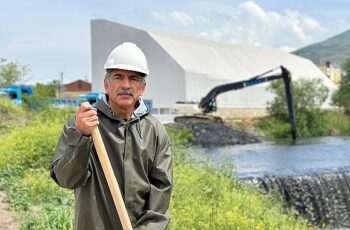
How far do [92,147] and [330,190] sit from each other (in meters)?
11.3

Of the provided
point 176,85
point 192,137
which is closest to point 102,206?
point 192,137

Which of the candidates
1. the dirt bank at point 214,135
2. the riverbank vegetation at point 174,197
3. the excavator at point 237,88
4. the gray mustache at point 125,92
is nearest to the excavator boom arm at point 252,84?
the excavator at point 237,88

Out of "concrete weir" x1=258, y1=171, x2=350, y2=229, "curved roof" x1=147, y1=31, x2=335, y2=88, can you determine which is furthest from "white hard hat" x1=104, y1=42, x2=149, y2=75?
"curved roof" x1=147, y1=31, x2=335, y2=88

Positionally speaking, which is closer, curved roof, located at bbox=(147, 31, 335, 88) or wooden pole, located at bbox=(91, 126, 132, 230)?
wooden pole, located at bbox=(91, 126, 132, 230)

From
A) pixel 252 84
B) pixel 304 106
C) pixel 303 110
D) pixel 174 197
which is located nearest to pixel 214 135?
pixel 252 84

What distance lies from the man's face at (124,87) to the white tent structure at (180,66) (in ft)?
155

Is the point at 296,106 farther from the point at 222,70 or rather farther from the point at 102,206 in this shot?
the point at 102,206

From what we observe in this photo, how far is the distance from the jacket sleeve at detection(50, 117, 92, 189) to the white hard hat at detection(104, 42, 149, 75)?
0.31 metres

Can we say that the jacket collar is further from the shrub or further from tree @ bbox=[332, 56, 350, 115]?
tree @ bbox=[332, 56, 350, 115]

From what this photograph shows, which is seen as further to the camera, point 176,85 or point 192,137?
point 176,85

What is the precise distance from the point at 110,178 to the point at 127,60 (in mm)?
522

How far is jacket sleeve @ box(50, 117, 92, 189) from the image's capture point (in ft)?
7.32

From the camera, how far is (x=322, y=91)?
43562 mm

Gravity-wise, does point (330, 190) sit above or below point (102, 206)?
below
